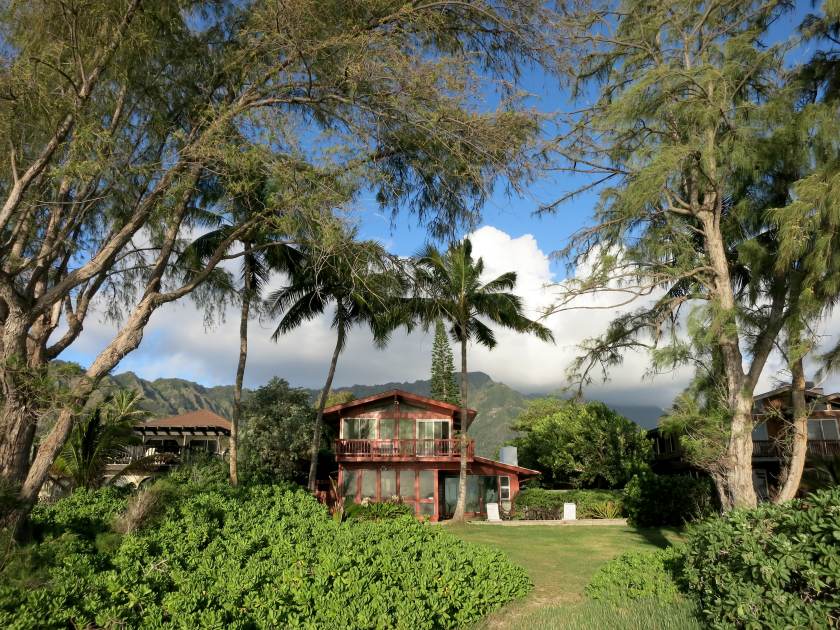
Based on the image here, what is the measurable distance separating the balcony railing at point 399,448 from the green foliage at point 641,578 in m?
17.2

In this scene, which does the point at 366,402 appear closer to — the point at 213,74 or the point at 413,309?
the point at 413,309

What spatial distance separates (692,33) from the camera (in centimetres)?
1334

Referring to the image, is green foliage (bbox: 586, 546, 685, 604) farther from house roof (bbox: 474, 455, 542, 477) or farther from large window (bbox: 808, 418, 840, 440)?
large window (bbox: 808, 418, 840, 440)

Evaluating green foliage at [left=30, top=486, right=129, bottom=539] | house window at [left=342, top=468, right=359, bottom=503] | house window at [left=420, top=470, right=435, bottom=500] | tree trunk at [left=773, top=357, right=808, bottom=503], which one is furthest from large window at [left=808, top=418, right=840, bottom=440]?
green foliage at [left=30, top=486, right=129, bottom=539]

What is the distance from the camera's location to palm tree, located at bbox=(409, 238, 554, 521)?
24.0 meters

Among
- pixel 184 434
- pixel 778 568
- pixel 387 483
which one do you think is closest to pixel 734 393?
pixel 778 568

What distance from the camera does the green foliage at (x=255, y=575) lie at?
5984 mm

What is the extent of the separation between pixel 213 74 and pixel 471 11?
4.25 meters

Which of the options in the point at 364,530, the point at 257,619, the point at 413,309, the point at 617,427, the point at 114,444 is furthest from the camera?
the point at 617,427

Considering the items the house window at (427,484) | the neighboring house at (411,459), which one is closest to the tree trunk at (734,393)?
the neighboring house at (411,459)

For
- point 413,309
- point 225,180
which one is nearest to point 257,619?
point 225,180

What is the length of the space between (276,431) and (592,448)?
16.6 m

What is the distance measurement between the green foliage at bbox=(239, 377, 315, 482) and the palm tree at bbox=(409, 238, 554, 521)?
23.7 ft

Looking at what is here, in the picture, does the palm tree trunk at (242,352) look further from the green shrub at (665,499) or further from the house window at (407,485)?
the green shrub at (665,499)
